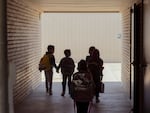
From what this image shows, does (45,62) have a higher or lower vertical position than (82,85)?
higher

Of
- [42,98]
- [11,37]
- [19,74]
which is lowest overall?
[42,98]

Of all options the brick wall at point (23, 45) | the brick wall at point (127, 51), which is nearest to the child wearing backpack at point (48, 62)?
the brick wall at point (23, 45)

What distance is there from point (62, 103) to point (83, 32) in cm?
1992

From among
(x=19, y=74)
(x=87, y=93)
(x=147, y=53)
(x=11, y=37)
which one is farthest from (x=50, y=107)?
(x=147, y=53)

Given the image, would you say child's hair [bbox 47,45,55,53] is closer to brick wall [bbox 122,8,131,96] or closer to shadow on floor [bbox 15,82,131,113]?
shadow on floor [bbox 15,82,131,113]

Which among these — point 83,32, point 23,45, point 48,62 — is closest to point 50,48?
point 48,62

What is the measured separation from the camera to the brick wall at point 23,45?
11414mm

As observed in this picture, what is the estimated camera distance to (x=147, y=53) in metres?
8.27

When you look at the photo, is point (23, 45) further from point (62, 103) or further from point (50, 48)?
point (62, 103)

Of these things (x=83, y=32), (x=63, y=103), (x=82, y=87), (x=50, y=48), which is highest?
(x=83, y=32)

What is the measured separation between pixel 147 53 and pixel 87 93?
4.56 feet

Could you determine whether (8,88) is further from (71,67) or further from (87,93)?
(71,67)

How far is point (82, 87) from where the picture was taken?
8.53 meters

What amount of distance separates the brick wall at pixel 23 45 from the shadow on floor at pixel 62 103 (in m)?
0.31
